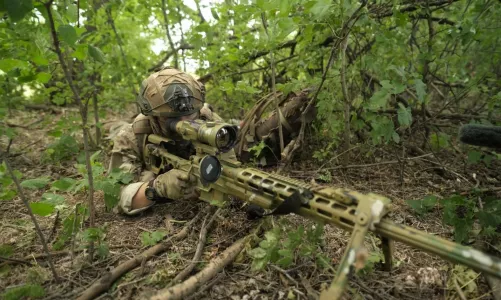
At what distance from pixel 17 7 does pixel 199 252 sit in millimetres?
2004

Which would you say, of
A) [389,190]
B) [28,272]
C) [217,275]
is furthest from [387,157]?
[28,272]

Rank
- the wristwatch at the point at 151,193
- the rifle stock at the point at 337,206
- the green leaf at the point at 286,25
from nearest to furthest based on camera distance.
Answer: the rifle stock at the point at 337,206
the green leaf at the point at 286,25
the wristwatch at the point at 151,193

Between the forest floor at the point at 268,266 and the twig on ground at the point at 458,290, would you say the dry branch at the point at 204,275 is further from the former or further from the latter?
the twig on ground at the point at 458,290

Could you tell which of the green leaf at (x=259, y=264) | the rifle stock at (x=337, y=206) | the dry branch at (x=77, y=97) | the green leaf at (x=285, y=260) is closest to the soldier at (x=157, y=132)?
the rifle stock at (x=337, y=206)

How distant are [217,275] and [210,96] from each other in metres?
4.30

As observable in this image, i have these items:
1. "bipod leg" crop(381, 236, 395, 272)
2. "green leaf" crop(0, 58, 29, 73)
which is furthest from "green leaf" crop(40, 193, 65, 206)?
"bipod leg" crop(381, 236, 395, 272)

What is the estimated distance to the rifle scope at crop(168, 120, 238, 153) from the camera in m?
2.76

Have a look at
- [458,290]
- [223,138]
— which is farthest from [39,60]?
[458,290]

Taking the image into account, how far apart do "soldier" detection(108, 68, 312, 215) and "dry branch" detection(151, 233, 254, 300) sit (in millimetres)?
742

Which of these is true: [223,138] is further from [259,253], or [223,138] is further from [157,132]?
[157,132]

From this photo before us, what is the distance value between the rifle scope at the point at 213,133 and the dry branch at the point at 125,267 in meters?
0.83

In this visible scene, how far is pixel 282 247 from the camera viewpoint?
251 cm

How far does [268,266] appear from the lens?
2518 millimetres

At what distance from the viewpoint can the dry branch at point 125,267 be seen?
7.41 ft
